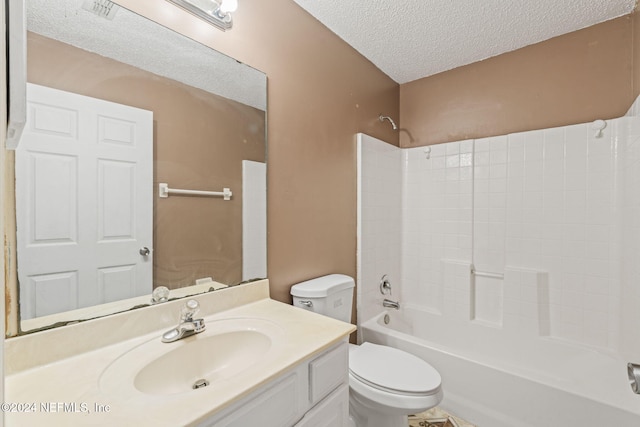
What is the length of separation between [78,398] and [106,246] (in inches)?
17.9

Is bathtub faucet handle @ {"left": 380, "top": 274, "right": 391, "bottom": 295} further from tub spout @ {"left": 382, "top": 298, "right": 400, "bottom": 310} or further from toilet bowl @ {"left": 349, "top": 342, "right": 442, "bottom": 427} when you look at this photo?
toilet bowl @ {"left": 349, "top": 342, "right": 442, "bottom": 427}

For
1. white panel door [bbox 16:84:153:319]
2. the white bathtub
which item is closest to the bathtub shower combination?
the white bathtub

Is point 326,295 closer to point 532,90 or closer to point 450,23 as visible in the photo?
point 450,23

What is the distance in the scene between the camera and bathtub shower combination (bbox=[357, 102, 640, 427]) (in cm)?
156

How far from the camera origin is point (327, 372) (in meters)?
1.00

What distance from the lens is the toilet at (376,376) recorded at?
1.30 m

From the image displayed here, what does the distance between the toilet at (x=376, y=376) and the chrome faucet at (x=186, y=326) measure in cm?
58

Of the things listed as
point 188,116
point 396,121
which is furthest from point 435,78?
point 188,116

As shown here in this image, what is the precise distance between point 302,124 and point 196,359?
4.09 feet

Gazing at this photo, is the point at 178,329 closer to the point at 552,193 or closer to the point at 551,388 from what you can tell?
the point at 551,388

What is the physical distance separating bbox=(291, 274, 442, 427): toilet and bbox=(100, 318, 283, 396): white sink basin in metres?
0.46

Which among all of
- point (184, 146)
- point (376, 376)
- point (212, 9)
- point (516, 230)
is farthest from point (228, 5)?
point (516, 230)

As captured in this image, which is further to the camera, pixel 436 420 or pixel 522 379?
pixel 436 420

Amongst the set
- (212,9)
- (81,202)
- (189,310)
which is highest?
(212,9)
